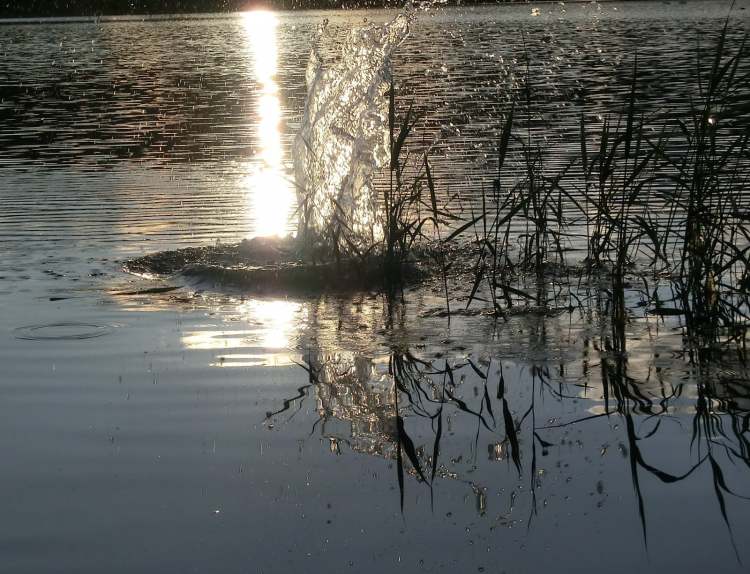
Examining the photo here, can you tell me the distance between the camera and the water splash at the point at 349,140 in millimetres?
12242

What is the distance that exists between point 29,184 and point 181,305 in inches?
339

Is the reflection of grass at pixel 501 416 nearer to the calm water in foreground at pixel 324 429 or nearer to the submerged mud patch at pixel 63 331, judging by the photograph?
the calm water in foreground at pixel 324 429

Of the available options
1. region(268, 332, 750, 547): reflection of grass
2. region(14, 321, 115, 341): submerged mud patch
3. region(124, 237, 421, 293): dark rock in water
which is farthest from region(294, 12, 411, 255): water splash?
region(268, 332, 750, 547): reflection of grass

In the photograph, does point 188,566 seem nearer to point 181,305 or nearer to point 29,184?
point 181,305

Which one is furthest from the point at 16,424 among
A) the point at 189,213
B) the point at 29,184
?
the point at 29,184

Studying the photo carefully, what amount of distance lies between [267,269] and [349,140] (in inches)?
76.5

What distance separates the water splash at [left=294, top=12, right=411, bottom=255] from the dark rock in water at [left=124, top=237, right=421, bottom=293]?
46 cm

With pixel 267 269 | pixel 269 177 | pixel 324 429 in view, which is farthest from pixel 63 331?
pixel 269 177

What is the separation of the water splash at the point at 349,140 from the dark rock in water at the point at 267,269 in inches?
18.1

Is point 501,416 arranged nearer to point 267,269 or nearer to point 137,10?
point 267,269

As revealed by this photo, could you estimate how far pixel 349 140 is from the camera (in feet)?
41.3

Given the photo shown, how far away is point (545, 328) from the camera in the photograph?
29.9ft

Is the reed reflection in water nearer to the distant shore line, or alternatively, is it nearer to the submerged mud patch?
the submerged mud patch

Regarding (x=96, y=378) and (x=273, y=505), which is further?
(x=96, y=378)
